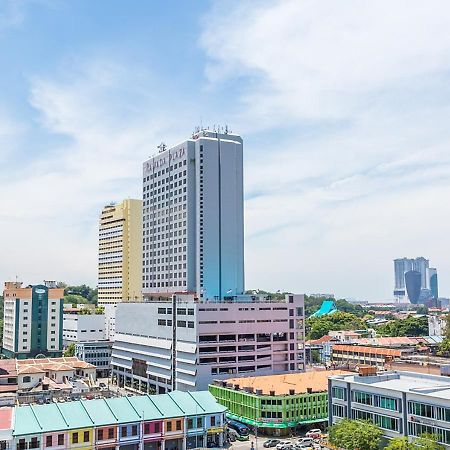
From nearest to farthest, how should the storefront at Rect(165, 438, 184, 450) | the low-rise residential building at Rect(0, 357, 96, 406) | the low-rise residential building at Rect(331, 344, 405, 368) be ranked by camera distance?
the storefront at Rect(165, 438, 184, 450)
the low-rise residential building at Rect(0, 357, 96, 406)
the low-rise residential building at Rect(331, 344, 405, 368)

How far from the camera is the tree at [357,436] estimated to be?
192 ft

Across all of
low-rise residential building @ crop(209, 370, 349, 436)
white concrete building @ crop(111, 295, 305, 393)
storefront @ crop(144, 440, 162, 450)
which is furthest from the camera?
white concrete building @ crop(111, 295, 305, 393)

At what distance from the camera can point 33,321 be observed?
158 metres

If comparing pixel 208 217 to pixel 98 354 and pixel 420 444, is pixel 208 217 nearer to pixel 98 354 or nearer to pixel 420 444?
pixel 98 354

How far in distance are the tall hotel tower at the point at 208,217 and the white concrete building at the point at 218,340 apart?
1191 cm

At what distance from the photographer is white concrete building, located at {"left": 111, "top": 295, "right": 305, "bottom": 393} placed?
9575 cm

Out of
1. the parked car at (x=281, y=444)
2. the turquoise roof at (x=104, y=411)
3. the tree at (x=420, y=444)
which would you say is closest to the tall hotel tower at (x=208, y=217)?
the turquoise roof at (x=104, y=411)

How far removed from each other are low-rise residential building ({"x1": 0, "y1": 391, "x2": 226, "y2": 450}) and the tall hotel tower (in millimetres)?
50314

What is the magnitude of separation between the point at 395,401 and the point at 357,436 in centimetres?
575

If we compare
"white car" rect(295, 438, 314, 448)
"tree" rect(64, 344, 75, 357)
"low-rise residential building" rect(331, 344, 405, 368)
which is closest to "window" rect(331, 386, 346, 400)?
"white car" rect(295, 438, 314, 448)

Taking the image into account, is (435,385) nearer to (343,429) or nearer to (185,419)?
(343,429)

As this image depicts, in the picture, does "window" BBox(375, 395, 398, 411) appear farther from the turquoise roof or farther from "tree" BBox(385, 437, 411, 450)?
the turquoise roof

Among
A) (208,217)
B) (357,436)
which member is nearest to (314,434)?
(357,436)

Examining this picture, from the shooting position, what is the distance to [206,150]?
122875 millimetres
